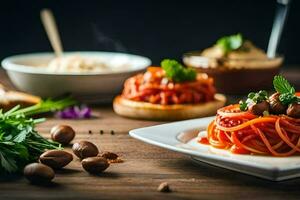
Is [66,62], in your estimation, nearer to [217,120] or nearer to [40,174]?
[217,120]

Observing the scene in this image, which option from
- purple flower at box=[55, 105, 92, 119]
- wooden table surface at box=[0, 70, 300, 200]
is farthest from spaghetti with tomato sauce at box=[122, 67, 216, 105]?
wooden table surface at box=[0, 70, 300, 200]

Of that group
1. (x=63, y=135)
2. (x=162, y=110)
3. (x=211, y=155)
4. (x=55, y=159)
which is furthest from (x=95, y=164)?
(x=162, y=110)

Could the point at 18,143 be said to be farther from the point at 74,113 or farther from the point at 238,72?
the point at 238,72

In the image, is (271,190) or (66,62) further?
(66,62)

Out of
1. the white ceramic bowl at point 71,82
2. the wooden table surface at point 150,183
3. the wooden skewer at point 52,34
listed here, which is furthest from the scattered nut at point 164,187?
the wooden skewer at point 52,34

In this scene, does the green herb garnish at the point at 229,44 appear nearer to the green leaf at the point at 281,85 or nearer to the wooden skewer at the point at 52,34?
the wooden skewer at the point at 52,34

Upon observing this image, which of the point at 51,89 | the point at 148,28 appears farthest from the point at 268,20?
the point at 51,89
